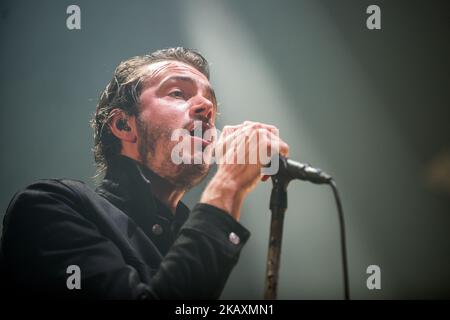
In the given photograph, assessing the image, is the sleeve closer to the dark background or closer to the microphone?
the microphone

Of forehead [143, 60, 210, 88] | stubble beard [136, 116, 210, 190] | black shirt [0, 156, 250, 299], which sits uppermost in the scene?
forehead [143, 60, 210, 88]

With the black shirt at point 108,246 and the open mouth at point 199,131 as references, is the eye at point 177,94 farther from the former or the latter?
the black shirt at point 108,246

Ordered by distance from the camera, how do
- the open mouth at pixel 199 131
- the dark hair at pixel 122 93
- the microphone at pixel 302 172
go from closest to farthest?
the microphone at pixel 302 172 < the open mouth at pixel 199 131 < the dark hair at pixel 122 93

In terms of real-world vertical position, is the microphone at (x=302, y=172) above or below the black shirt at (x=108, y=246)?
above

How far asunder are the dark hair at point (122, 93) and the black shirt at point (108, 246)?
31 centimetres

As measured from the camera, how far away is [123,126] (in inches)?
77.2

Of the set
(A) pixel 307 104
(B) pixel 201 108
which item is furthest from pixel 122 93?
(A) pixel 307 104

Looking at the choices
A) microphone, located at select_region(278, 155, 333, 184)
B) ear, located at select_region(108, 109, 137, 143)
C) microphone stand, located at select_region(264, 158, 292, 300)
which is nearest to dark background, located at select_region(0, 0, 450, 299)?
ear, located at select_region(108, 109, 137, 143)

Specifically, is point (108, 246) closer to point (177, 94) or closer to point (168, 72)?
point (177, 94)

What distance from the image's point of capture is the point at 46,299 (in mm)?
1631

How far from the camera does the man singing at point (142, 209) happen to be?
4.64ft

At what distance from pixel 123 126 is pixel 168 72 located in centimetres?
33

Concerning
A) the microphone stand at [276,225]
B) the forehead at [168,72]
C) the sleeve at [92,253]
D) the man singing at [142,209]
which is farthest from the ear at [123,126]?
the microphone stand at [276,225]

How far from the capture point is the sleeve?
1.38 m
